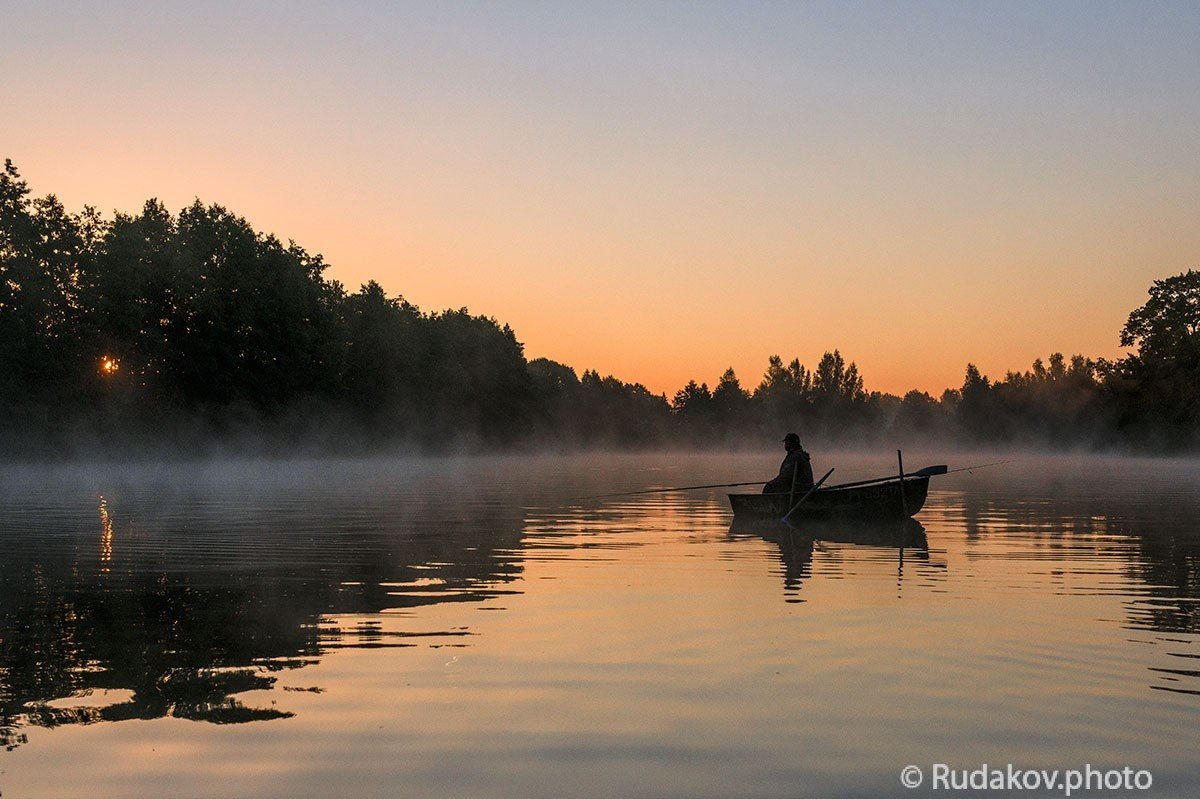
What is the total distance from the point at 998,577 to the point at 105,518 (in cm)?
2480

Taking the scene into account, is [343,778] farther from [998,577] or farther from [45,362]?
[45,362]

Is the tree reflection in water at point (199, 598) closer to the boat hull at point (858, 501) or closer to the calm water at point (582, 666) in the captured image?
the calm water at point (582, 666)

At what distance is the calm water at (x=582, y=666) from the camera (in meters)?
8.58

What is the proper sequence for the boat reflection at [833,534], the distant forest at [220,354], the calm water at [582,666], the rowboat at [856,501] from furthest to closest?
1. the distant forest at [220,354]
2. the rowboat at [856,501]
3. the boat reflection at [833,534]
4. the calm water at [582,666]

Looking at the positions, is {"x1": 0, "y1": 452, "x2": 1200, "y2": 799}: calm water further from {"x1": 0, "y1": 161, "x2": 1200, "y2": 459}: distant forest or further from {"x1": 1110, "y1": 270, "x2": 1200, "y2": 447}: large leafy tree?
{"x1": 1110, "y1": 270, "x2": 1200, "y2": 447}: large leafy tree

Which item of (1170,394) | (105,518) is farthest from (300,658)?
(1170,394)

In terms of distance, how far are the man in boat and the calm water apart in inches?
165

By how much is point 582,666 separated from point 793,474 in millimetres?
19077

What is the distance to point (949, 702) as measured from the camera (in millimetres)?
10469

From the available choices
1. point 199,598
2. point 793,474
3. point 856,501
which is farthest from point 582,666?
point 793,474

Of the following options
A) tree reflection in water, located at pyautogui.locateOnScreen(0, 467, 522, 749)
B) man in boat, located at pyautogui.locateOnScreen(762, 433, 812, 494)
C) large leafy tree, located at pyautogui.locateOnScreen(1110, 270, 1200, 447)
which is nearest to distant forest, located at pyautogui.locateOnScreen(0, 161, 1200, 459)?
large leafy tree, located at pyautogui.locateOnScreen(1110, 270, 1200, 447)

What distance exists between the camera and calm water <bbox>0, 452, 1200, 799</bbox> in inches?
338

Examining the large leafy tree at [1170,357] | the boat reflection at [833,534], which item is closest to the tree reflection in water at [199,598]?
the boat reflection at [833,534]

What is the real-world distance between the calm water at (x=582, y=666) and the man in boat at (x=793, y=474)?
4.19 metres
